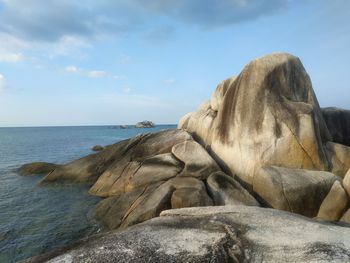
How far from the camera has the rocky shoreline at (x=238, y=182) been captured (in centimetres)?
577

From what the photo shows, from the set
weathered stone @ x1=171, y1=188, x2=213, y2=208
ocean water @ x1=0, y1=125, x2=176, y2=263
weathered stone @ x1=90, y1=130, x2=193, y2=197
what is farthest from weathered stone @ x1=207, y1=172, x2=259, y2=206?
ocean water @ x1=0, y1=125, x2=176, y2=263

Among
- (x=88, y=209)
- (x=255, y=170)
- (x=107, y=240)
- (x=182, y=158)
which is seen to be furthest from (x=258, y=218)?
(x=88, y=209)

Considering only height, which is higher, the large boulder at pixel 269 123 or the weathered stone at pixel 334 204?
the large boulder at pixel 269 123

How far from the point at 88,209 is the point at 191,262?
36.4 ft

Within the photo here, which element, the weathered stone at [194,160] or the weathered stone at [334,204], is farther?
the weathered stone at [194,160]

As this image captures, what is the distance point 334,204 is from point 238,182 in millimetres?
4042

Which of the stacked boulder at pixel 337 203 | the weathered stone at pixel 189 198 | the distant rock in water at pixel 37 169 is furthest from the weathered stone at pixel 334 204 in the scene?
the distant rock in water at pixel 37 169

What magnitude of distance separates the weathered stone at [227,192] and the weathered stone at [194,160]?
1404mm

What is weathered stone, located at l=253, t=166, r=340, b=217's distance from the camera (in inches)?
452

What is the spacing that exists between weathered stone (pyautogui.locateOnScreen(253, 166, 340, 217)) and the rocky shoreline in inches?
1.5

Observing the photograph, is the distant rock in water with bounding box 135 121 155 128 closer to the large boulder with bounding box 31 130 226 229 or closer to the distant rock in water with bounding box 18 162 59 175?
the distant rock in water with bounding box 18 162 59 175

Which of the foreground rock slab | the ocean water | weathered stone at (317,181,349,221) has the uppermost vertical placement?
the foreground rock slab

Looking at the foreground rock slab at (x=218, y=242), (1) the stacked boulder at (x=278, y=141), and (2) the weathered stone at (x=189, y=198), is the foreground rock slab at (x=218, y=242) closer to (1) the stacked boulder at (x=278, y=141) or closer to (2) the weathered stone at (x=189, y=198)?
(2) the weathered stone at (x=189, y=198)

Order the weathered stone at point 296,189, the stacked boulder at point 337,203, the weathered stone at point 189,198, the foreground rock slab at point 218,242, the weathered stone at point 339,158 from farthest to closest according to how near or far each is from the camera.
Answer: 1. the weathered stone at point 339,158
2. the weathered stone at point 296,189
3. the weathered stone at point 189,198
4. the stacked boulder at point 337,203
5. the foreground rock slab at point 218,242
